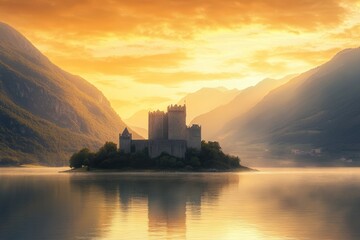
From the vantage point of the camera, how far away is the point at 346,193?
98.4 meters

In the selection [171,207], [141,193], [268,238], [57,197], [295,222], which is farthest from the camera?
[141,193]

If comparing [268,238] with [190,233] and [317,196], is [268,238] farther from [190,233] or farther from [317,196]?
[317,196]

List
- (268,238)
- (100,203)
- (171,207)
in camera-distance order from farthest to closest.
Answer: (100,203), (171,207), (268,238)

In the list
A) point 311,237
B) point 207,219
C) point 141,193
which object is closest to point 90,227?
point 207,219

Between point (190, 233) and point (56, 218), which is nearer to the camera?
point (190, 233)

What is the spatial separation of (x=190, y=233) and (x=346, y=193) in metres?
53.0

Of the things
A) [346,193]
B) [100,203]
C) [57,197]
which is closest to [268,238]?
[100,203]

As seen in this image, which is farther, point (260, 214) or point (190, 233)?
point (260, 214)

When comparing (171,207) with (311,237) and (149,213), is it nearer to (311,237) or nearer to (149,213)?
(149,213)

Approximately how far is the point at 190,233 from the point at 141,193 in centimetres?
4505

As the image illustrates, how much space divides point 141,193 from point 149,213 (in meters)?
30.2

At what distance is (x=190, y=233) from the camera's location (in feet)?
168

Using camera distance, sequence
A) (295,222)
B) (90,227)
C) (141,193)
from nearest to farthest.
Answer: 1. (90,227)
2. (295,222)
3. (141,193)

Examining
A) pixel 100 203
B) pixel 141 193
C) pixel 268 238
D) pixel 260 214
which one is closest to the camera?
pixel 268 238
